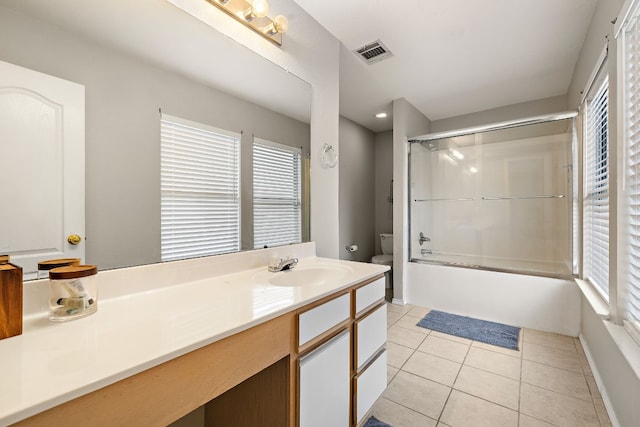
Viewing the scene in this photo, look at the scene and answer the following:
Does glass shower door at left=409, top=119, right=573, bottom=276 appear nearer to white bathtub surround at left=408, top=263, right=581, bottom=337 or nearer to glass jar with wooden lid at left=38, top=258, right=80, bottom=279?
white bathtub surround at left=408, top=263, right=581, bottom=337

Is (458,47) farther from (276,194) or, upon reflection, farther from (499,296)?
(499,296)

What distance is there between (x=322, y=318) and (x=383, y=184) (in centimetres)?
345

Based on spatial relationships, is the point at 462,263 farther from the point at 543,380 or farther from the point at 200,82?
the point at 200,82

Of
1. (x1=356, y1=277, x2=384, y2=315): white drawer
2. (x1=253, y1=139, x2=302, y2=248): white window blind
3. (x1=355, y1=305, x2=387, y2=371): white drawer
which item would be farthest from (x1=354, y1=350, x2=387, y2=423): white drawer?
(x1=253, y1=139, x2=302, y2=248): white window blind

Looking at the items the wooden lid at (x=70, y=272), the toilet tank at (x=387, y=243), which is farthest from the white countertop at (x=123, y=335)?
the toilet tank at (x=387, y=243)

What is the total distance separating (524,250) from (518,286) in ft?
2.18

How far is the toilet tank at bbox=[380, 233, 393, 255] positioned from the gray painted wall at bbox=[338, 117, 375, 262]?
26cm

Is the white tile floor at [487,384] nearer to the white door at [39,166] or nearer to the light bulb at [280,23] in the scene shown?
the white door at [39,166]

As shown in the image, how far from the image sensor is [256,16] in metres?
1.46

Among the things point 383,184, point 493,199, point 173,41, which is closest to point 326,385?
point 173,41

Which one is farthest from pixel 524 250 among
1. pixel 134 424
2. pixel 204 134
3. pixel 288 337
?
pixel 134 424

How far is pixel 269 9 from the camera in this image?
161 centimetres

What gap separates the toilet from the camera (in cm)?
358

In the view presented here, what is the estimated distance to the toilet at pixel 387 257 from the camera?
358 centimetres
